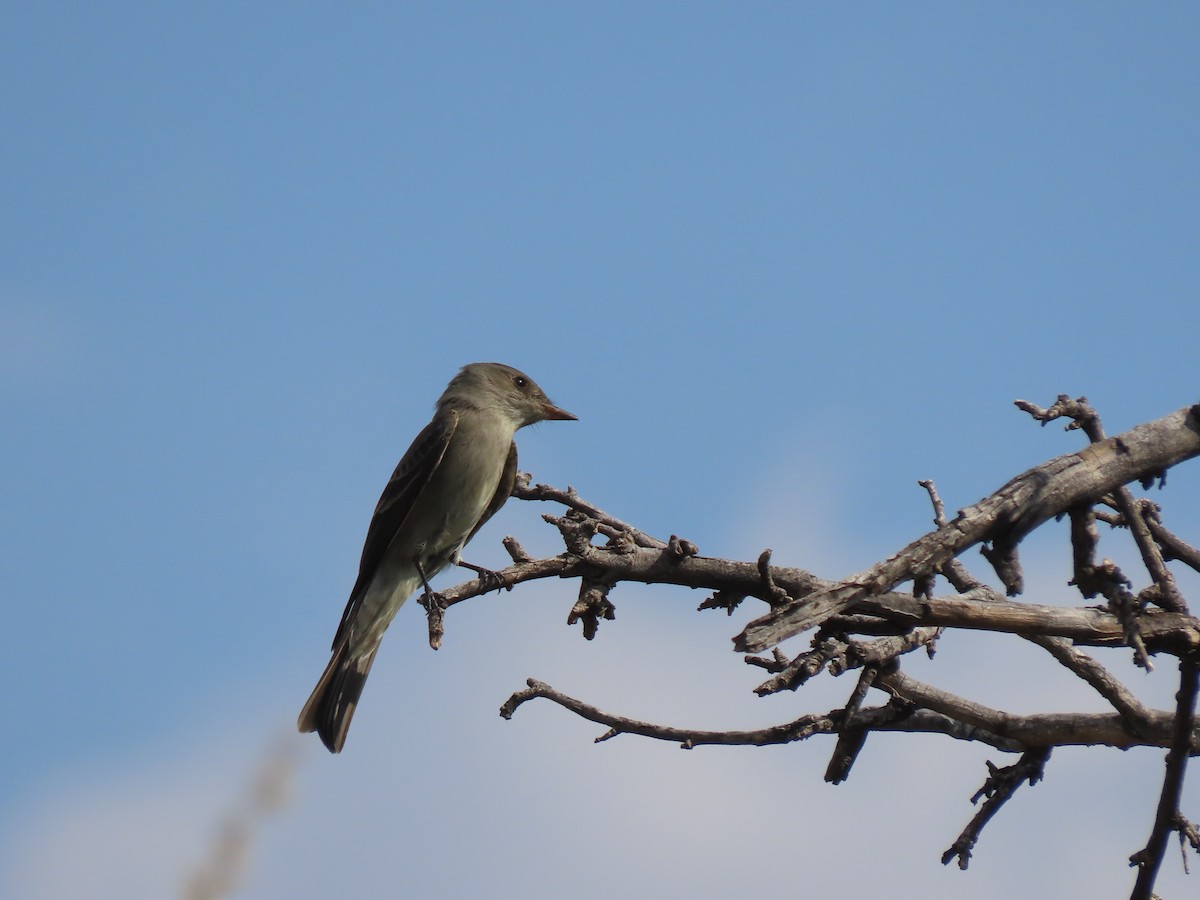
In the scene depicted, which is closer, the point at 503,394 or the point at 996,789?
the point at 996,789

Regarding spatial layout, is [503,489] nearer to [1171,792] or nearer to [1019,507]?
[1019,507]

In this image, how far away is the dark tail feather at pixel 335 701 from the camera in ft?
28.1

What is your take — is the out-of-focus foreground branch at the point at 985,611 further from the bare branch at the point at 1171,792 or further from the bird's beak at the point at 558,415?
the bird's beak at the point at 558,415

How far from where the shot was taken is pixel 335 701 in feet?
28.7

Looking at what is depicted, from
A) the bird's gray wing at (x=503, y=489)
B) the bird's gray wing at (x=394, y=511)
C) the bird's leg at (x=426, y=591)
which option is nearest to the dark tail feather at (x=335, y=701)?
the bird's gray wing at (x=394, y=511)

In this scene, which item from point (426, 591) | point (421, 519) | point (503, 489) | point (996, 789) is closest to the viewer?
point (996, 789)

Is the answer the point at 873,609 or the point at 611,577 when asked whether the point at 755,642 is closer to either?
the point at 873,609

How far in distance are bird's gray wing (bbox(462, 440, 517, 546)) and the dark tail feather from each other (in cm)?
130

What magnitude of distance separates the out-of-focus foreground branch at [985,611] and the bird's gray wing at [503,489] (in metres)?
3.45

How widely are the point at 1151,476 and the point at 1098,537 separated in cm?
45

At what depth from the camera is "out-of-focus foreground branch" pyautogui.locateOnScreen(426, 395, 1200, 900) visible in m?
4.27

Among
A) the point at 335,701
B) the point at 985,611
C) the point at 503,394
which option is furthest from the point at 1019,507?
the point at 503,394

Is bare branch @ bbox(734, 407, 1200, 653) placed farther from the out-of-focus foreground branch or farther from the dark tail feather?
the dark tail feather

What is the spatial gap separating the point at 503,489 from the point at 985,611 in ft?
17.9
